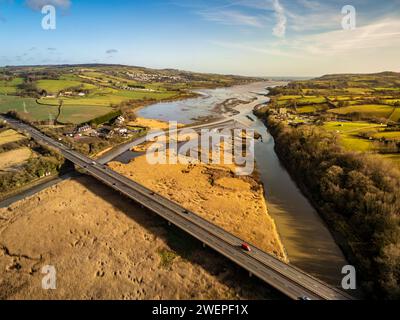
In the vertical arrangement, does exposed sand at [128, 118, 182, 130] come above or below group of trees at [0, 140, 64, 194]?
above

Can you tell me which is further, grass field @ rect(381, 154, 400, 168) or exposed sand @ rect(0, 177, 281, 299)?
grass field @ rect(381, 154, 400, 168)

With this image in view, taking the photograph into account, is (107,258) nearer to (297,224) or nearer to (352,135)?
(297,224)

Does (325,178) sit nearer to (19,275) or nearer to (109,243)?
(109,243)

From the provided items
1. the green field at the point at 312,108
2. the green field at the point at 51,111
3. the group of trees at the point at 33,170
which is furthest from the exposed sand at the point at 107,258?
the green field at the point at 312,108

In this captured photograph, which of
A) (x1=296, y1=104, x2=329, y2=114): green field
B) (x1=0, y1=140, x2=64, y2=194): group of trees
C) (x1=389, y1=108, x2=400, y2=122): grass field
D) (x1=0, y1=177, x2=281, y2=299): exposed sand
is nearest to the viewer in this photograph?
(x1=0, y1=177, x2=281, y2=299): exposed sand

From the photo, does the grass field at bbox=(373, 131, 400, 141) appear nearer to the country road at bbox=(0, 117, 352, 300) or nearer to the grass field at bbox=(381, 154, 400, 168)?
the grass field at bbox=(381, 154, 400, 168)

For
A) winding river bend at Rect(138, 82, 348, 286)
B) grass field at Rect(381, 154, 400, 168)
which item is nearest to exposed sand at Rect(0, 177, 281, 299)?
winding river bend at Rect(138, 82, 348, 286)

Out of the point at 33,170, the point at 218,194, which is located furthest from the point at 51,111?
the point at 218,194
